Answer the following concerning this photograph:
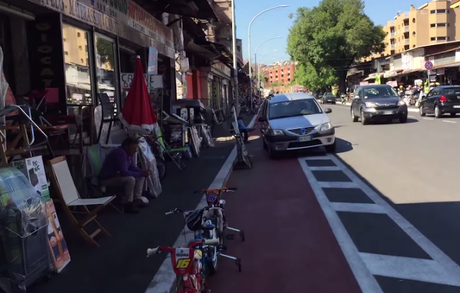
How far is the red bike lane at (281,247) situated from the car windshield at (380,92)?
13.4 metres

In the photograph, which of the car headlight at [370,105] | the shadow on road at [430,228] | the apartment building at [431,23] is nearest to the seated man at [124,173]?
the shadow on road at [430,228]

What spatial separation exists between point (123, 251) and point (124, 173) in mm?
1935

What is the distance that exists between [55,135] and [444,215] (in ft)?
19.3

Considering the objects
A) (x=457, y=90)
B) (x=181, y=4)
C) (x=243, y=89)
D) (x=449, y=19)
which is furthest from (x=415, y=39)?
(x=181, y=4)

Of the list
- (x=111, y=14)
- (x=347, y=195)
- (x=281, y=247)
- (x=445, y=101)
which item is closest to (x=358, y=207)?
(x=347, y=195)

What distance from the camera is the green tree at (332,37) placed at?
65.4 m

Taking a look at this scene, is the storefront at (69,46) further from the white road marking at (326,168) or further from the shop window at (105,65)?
the white road marking at (326,168)

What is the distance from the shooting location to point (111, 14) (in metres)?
11.3

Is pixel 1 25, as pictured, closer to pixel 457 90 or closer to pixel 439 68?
pixel 457 90

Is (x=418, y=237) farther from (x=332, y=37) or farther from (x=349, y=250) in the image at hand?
(x=332, y=37)

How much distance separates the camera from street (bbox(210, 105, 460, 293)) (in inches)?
179

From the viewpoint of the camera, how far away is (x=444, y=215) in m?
6.43

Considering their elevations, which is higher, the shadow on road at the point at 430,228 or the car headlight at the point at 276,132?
the car headlight at the point at 276,132

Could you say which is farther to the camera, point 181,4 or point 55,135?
point 181,4
